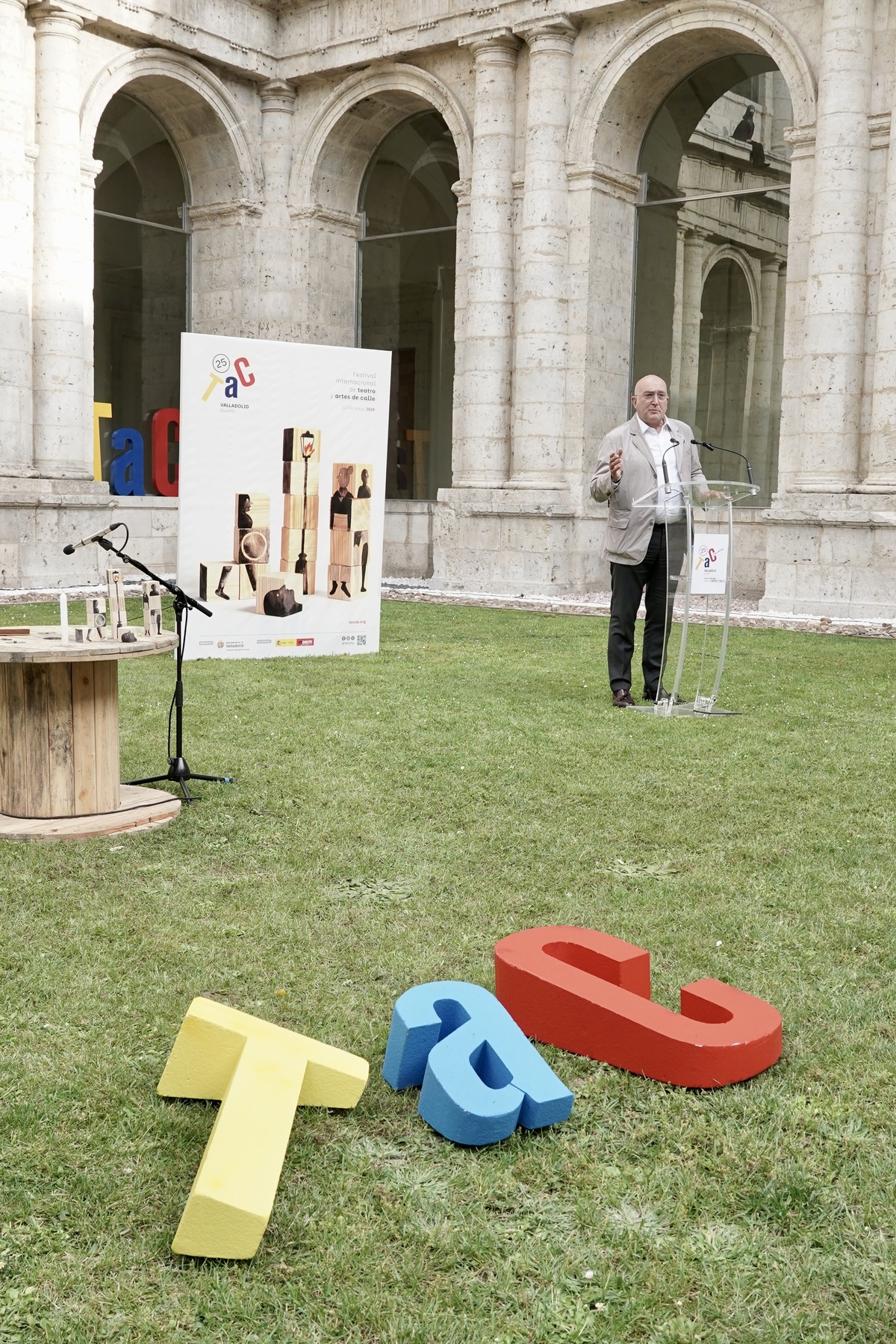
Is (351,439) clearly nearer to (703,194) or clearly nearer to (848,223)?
(848,223)

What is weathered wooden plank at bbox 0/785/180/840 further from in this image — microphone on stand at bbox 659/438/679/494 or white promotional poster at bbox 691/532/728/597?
microphone on stand at bbox 659/438/679/494

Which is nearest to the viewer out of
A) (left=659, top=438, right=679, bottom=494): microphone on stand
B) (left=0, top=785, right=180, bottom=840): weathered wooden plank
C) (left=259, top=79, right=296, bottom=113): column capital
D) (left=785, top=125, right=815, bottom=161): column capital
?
(left=0, top=785, right=180, bottom=840): weathered wooden plank

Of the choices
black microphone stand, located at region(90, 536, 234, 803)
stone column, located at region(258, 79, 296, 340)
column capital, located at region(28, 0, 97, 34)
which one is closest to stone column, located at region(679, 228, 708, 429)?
stone column, located at region(258, 79, 296, 340)

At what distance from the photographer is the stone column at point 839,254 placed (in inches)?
601

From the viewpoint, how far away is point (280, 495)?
10.4 meters

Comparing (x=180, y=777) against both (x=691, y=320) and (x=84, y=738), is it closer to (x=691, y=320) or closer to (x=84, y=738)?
(x=84, y=738)

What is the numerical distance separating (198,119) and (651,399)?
46.9 ft

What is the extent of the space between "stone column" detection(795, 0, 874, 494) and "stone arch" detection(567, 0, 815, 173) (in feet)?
1.85

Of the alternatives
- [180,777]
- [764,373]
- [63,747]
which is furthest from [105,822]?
[764,373]

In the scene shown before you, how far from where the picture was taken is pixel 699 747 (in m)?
7.57

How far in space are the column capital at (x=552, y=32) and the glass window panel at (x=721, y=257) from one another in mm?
1746

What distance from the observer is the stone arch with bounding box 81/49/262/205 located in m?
19.0

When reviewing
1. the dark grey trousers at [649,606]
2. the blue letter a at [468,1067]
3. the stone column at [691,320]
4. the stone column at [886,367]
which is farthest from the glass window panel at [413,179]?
the blue letter a at [468,1067]

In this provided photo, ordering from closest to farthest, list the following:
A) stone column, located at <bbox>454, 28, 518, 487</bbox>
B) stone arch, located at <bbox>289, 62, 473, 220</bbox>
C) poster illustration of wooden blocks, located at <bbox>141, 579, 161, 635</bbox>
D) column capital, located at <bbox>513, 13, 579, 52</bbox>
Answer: poster illustration of wooden blocks, located at <bbox>141, 579, 161, 635</bbox>, column capital, located at <bbox>513, 13, 579, 52</bbox>, stone column, located at <bbox>454, 28, 518, 487</bbox>, stone arch, located at <bbox>289, 62, 473, 220</bbox>
